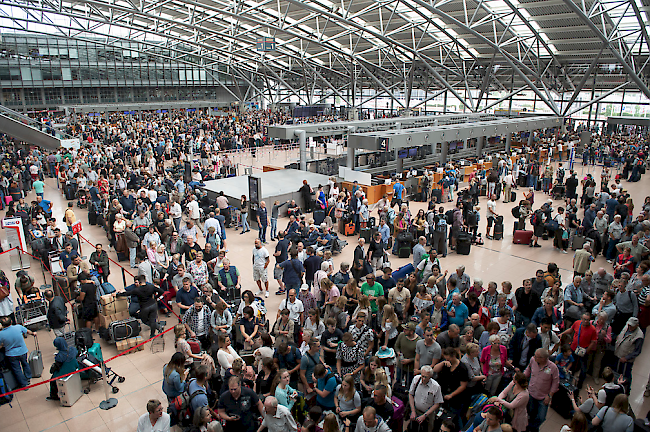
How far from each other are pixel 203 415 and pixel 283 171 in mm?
16429

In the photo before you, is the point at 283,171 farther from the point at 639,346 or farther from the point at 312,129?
the point at 639,346

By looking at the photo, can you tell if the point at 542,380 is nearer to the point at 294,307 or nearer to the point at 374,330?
the point at 374,330

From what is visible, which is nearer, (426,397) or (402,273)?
(426,397)

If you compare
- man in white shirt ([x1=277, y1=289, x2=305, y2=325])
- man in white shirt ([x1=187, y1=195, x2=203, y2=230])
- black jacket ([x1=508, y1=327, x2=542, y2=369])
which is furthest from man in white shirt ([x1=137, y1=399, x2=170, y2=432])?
man in white shirt ([x1=187, y1=195, x2=203, y2=230])

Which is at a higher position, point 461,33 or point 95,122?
point 461,33

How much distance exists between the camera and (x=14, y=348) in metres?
6.22

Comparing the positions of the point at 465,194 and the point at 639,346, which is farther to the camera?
the point at 465,194

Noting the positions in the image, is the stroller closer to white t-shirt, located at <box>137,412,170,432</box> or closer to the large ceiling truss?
white t-shirt, located at <box>137,412,170,432</box>

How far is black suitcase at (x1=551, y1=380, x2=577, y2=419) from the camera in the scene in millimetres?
5586

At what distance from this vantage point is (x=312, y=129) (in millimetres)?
19906

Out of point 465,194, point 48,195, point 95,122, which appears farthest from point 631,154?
point 95,122

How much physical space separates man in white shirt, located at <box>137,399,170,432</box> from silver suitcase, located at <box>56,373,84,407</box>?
2313 mm

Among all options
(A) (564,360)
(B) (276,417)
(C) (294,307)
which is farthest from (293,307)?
(A) (564,360)

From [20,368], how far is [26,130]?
17636 millimetres
